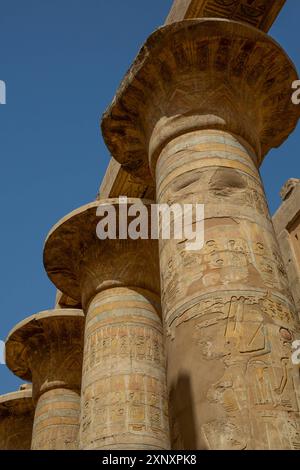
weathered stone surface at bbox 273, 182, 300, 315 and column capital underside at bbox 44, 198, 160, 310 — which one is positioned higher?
weathered stone surface at bbox 273, 182, 300, 315

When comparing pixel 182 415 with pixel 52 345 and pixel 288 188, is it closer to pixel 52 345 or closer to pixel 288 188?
pixel 52 345

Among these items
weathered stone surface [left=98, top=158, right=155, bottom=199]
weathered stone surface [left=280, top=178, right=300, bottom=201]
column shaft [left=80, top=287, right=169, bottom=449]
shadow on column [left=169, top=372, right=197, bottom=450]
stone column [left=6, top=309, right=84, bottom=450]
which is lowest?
shadow on column [left=169, top=372, right=197, bottom=450]

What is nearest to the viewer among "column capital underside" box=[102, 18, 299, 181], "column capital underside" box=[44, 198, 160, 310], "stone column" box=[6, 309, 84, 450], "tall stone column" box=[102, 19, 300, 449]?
"tall stone column" box=[102, 19, 300, 449]

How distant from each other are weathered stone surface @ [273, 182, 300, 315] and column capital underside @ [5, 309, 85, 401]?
395 centimetres

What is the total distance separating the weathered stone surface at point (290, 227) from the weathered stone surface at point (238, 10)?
3.95 m

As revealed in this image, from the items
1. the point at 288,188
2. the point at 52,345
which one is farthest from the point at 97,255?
the point at 288,188

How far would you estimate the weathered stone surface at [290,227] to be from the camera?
412 inches

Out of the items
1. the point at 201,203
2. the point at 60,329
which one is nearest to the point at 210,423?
the point at 201,203

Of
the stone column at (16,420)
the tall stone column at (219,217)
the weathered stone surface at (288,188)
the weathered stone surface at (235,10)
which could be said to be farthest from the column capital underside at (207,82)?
the stone column at (16,420)

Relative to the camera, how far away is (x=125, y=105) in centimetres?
606

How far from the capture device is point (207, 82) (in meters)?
5.47

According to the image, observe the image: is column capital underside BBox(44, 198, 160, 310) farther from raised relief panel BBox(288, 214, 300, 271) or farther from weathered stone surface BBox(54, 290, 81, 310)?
raised relief panel BBox(288, 214, 300, 271)

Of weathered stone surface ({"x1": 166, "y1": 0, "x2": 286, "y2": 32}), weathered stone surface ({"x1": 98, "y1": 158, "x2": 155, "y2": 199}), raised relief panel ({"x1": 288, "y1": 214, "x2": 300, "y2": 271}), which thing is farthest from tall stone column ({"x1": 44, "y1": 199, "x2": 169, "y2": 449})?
raised relief panel ({"x1": 288, "y1": 214, "x2": 300, "y2": 271})

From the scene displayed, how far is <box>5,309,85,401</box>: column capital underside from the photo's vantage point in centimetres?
964
